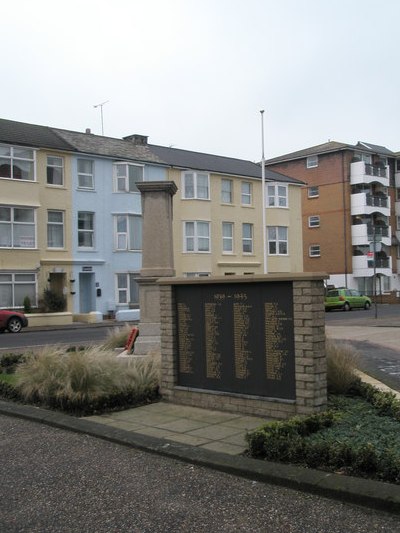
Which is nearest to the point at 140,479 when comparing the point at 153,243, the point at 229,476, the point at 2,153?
the point at 229,476

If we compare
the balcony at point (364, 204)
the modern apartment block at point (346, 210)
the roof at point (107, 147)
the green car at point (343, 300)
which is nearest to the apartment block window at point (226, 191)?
the roof at point (107, 147)

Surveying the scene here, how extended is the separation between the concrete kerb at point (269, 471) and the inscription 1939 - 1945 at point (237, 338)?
1349mm

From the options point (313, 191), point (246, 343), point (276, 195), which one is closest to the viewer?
point (246, 343)

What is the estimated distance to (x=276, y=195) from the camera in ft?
146

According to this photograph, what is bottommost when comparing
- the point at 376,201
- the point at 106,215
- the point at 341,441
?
the point at 341,441

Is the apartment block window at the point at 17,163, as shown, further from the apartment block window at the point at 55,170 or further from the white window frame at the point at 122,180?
the white window frame at the point at 122,180

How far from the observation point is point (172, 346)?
7.92m

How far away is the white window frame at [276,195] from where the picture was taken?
44500 millimetres

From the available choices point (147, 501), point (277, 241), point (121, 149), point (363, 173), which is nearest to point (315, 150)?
point (363, 173)

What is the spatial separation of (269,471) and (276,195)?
1595 inches

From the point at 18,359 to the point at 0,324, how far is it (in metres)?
14.5

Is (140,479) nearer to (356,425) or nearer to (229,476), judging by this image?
(229,476)

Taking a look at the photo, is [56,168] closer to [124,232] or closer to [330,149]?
[124,232]

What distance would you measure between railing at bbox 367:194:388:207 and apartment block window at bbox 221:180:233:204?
17.4m
